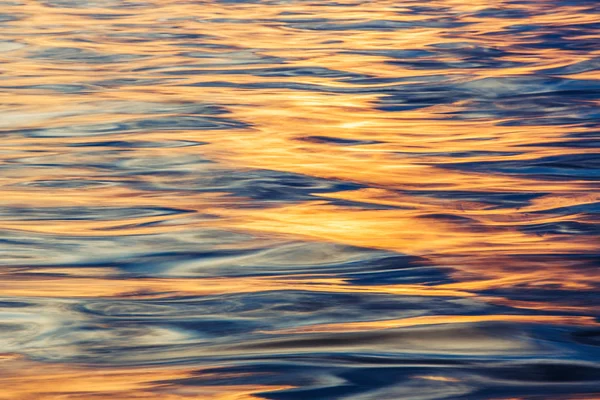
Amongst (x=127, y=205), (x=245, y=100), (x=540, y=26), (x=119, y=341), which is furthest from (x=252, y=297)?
(x=540, y=26)

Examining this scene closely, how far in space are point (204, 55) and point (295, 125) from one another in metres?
1.02

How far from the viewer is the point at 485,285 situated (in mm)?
1268

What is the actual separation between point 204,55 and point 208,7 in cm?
131

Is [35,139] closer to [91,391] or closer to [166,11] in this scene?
[91,391]

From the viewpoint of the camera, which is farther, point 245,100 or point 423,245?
point 245,100

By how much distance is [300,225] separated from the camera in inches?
60.8

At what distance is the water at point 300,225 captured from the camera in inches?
41.3

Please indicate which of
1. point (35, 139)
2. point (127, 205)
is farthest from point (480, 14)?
point (127, 205)

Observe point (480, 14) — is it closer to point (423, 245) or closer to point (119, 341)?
point (423, 245)

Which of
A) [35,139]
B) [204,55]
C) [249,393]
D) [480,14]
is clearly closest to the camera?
[249,393]

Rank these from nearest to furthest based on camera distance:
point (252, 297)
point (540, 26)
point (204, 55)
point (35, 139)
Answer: point (252, 297) → point (35, 139) → point (204, 55) → point (540, 26)

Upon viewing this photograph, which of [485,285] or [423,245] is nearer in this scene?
[485,285]

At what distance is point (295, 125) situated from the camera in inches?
89.3

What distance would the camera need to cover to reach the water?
1.05 m
